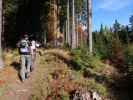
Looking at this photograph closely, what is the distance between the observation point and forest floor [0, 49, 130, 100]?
51.3 ft

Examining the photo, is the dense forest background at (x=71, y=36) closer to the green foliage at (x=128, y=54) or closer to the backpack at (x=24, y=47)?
the green foliage at (x=128, y=54)

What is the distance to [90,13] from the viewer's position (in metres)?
22.9

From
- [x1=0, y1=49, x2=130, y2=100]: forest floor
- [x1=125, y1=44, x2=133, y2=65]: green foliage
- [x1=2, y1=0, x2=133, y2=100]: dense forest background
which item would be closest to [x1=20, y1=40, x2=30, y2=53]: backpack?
[x1=0, y1=49, x2=130, y2=100]: forest floor

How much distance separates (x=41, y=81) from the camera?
57.0 feet

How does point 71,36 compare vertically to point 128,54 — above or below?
above

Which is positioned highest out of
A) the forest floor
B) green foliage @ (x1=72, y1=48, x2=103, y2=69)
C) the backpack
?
the backpack

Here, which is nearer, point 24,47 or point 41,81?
point 41,81

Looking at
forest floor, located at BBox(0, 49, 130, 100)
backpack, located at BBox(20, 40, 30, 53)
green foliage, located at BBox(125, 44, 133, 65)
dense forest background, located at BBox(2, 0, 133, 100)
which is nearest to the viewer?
forest floor, located at BBox(0, 49, 130, 100)

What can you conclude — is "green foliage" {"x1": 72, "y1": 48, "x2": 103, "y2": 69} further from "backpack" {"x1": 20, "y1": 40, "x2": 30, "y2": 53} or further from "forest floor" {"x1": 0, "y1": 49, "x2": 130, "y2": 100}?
"backpack" {"x1": 20, "y1": 40, "x2": 30, "y2": 53}

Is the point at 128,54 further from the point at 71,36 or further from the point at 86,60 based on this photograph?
the point at 71,36

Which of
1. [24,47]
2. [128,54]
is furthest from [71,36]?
[24,47]

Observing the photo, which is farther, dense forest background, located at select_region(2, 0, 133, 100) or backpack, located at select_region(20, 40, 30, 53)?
dense forest background, located at select_region(2, 0, 133, 100)

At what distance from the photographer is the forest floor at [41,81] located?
15.6 meters

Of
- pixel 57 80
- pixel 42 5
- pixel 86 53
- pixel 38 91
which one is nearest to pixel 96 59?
pixel 86 53
